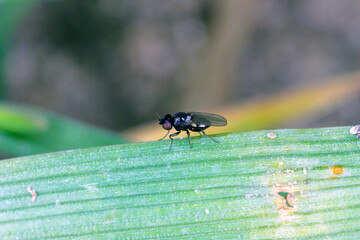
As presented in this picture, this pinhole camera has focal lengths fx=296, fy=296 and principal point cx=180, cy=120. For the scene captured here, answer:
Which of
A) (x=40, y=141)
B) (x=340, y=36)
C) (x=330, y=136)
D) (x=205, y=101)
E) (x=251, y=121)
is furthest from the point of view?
(x=340, y=36)

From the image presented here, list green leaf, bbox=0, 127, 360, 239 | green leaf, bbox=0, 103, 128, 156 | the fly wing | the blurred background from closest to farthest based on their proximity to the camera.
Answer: green leaf, bbox=0, 127, 360, 239 → the fly wing → green leaf, bbox=0, 103, 128, 156 → the blurred background

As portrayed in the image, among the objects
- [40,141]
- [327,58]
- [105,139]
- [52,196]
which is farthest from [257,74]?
[52,196]

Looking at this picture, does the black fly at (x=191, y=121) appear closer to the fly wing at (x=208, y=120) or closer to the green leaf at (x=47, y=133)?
the fly wing at (x=208, y=120)

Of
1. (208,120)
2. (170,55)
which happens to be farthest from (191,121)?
(170,55)

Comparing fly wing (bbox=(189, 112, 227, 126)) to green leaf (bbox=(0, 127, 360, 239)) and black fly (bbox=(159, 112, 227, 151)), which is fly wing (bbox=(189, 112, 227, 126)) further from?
green leaf (bbox=(0, 127, 360, 239))

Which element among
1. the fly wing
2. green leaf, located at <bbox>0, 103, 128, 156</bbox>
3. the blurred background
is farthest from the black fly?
the blurred background

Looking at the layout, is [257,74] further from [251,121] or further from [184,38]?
[251,121]
